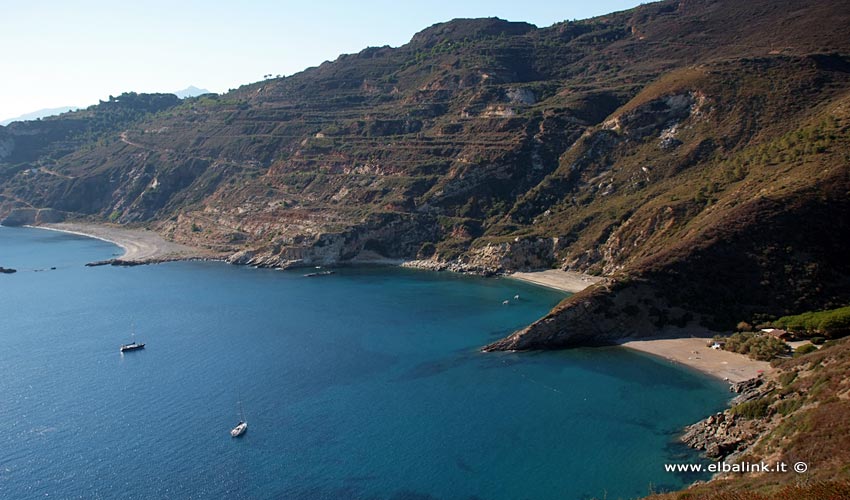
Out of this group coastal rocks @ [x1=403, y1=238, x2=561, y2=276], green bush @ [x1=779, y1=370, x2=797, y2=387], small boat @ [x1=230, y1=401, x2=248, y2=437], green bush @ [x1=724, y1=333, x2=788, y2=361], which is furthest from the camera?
coastal rocks @ [x1=403, y1=238, x2=561, y2=276]

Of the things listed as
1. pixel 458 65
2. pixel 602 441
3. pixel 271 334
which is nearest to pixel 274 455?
pixel 602 441

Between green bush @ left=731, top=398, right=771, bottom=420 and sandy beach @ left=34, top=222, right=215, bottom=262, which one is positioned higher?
sandy beach @ left=34, top=222, right=215, bottom=262

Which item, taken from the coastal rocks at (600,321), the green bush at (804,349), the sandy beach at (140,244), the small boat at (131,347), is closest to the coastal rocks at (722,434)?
the green bush at (804,349)

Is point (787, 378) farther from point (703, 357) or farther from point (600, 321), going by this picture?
point (600, 321)

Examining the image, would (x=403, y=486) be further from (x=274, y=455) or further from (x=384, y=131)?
(x=384, y=131)

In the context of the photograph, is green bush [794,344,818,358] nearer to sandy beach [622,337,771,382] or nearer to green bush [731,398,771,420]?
sandy beach [622,337,771,382]

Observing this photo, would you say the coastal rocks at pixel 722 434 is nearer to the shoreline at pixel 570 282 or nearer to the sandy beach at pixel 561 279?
the shoreline at pixel 570 282

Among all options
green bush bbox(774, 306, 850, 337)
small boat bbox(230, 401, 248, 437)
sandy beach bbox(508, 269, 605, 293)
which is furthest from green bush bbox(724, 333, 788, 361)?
small boat bbox(230, 401, 248, 437)
